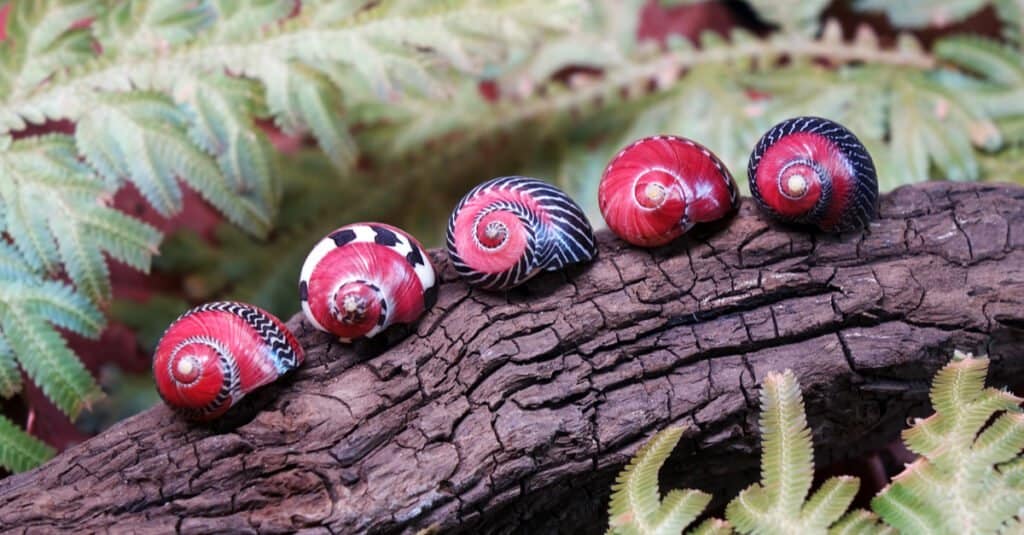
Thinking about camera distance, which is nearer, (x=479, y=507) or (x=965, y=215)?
(x=479, y=507)

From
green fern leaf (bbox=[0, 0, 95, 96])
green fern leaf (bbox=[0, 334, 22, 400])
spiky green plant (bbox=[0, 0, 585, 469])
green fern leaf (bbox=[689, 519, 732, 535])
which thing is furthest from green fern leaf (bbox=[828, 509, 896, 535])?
green fern leaf (bbox=[0, 0, 95, 96])

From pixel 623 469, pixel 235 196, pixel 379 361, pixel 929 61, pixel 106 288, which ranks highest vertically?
pixel 235 196

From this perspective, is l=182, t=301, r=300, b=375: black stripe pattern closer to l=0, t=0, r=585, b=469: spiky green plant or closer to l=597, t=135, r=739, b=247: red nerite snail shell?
l=0, t=0, r=585, b=469: spiky green plant

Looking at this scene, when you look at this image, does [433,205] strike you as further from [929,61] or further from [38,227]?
[929,61]

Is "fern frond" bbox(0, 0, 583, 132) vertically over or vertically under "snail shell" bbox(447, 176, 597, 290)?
over

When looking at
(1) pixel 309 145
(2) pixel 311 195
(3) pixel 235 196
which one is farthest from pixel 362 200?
(3) pixel 235 196

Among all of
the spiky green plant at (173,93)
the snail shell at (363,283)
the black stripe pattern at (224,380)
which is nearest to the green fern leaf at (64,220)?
the spiky green plant at (173,93)

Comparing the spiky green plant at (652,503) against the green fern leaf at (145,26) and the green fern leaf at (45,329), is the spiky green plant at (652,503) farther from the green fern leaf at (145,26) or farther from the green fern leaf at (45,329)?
the green fern leaf at (145,26)

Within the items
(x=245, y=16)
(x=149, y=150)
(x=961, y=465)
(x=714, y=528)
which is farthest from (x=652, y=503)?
(x=245, y=16)
